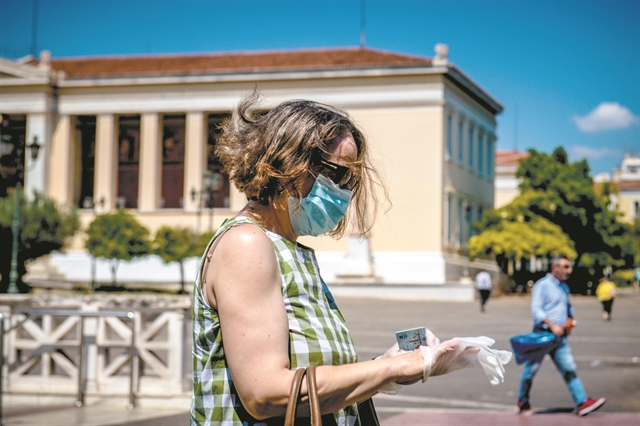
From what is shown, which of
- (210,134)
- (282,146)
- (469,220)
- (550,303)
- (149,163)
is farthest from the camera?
(469,220)

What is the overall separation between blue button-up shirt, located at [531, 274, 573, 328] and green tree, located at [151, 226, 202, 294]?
36090 mm

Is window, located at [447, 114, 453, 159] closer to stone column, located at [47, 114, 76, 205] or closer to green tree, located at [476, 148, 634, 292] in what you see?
green tree, located at [476, 148, 634, 292]

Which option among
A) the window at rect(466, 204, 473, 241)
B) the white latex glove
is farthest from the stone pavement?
the window at rect(466, 204, 473, 241)

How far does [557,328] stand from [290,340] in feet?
27.6

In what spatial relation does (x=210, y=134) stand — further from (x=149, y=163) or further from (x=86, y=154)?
(x=86, y=154)

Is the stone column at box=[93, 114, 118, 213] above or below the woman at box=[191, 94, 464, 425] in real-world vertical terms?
above

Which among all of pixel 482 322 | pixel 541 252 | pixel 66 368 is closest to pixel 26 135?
pixel 541 252

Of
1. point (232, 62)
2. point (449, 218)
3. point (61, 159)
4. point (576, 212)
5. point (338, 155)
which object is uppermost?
point (232, 62)

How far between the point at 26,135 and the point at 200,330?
61.2 m

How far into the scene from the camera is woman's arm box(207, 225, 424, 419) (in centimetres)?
213

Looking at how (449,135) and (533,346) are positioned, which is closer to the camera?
(533,346)

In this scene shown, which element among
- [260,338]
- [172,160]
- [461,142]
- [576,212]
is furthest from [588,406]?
[172,160]

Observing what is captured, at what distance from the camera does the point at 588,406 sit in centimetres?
976

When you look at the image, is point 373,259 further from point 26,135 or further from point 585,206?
point 26,135
